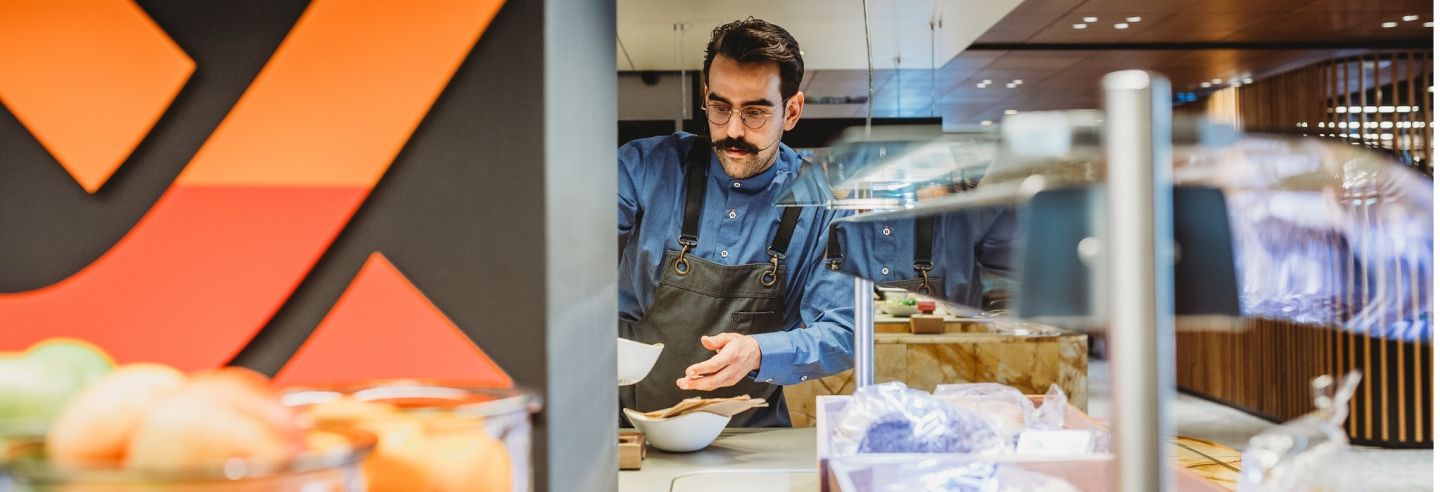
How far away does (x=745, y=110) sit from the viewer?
336 centimetres

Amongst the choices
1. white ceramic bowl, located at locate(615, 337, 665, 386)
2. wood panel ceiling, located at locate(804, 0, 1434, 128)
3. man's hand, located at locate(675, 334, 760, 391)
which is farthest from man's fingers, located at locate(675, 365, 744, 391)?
wood panel ceiling, located at locate(804, 0, 1434, 128)

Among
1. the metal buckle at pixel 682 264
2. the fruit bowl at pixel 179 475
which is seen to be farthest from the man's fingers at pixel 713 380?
the fruit bowl at pixel 179 475

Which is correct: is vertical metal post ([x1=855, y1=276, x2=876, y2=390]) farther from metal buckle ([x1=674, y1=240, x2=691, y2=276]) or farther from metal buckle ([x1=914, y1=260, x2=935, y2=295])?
metal buckle ([x1=674, y1=240, x2=691, y2=276])

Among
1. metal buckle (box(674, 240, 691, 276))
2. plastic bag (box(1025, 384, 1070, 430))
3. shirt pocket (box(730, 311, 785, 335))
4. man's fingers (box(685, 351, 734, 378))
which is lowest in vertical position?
plastic bag (box(1025, 384, 1070, 430))

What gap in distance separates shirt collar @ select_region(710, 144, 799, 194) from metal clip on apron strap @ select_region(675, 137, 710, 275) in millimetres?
36

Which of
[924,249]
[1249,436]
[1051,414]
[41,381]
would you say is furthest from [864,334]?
[1249,436]

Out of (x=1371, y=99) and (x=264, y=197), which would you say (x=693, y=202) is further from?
(x=1371, y=99)

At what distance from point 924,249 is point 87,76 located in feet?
5.76

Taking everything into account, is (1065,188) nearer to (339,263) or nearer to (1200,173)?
(1200,173)

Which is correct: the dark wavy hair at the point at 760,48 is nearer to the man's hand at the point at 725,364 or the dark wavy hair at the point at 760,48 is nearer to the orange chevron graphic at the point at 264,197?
the man's hand at the point at 725,364

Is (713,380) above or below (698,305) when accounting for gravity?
below

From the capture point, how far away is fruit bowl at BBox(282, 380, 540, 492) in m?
0.48

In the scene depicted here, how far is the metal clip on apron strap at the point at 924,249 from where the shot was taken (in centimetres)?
196

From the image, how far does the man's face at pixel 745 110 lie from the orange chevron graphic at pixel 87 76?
260 centimetres
